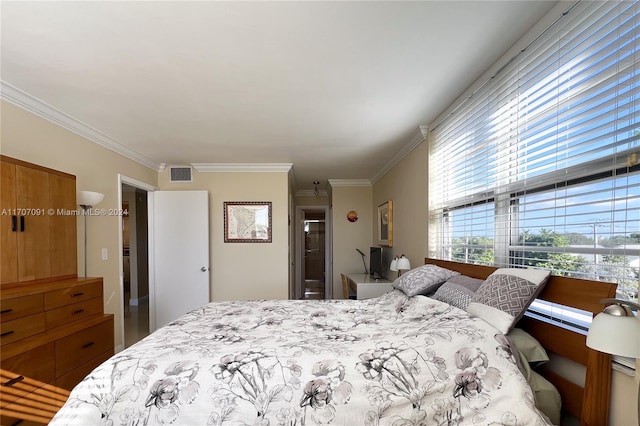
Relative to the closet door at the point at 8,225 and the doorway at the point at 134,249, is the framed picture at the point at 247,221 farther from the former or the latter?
the closet door at the point at 8,225

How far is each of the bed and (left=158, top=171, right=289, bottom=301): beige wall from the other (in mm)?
3315

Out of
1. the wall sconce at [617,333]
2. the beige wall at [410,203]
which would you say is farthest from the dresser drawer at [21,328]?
the beige wall at [410,203]

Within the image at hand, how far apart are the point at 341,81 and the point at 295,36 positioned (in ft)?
1.91

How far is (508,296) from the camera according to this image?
159cm

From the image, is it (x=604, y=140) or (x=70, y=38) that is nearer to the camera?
(x=604, y=140)

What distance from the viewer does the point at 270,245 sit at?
4.98 meters

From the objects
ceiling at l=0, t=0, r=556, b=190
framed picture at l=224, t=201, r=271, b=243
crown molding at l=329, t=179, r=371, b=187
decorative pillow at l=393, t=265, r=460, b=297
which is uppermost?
Result: ceiling at l=0, t=0, r=556, b=190

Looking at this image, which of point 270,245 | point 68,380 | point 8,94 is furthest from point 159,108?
point 270,245

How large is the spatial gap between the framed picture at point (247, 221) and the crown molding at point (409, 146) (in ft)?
6.22

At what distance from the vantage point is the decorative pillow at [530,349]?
61.2 inches

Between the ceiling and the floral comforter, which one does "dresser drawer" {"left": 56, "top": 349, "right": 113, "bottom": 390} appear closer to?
the floral comforter

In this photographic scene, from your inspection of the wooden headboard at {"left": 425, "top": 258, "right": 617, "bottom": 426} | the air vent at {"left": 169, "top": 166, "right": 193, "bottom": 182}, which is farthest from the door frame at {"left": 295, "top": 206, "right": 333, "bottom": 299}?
the wooden headboard at {"left": 425, "top": 258, "right": 617, "bottom": 426}

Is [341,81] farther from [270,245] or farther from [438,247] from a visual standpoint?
[270,245]

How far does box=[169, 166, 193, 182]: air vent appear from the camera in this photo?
4891 millimetres
